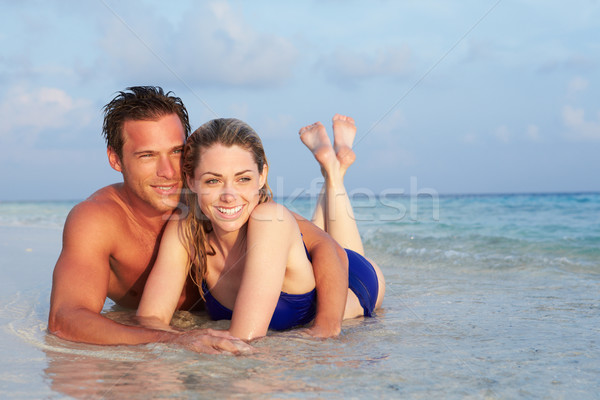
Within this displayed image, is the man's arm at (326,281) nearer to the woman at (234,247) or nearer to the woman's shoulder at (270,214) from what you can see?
the woman at (234,247)

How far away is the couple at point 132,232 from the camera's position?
310cm

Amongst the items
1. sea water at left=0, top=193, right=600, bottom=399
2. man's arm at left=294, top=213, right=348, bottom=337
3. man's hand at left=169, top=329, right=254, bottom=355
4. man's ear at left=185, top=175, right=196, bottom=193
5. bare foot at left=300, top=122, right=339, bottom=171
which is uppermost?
bare foot at left=300, top=122, right=339, bottom=171

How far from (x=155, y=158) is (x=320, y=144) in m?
2.10

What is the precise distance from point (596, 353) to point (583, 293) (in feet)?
7.10

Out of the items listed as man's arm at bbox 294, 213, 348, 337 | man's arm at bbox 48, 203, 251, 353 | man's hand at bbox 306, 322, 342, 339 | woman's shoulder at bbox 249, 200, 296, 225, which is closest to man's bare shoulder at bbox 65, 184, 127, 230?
man's arm at bbox 48, 203, 251, 353

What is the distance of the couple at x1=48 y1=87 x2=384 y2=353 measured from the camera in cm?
310

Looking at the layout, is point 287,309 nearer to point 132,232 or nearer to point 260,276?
point 260,276

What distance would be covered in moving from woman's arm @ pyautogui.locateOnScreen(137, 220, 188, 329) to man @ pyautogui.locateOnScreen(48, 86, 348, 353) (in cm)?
26

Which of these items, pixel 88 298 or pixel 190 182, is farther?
pixel 190 182

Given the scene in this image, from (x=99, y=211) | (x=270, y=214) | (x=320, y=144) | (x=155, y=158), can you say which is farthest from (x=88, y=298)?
(x=320, y=144)

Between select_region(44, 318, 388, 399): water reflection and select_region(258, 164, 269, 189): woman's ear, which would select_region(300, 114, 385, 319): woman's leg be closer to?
select_region(258, 164, 269, 189): woman's ear

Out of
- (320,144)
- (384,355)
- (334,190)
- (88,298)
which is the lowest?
(384,355)

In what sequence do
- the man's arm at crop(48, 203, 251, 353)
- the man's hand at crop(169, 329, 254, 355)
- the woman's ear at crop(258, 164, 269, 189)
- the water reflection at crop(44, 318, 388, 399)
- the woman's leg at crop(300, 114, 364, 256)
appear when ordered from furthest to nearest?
1. the woman's leg at crop(300, 114, 364, 256)
2. the woman's ear at crop(258, 164, 269, 189)
3. the man's arm at crop(48, 203, 251, 353)
4. the man's hand at crop(169, 329, 254, 355)
5. the water reflection at crop(44, 318, 388, 399)

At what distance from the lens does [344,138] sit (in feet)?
18.0
